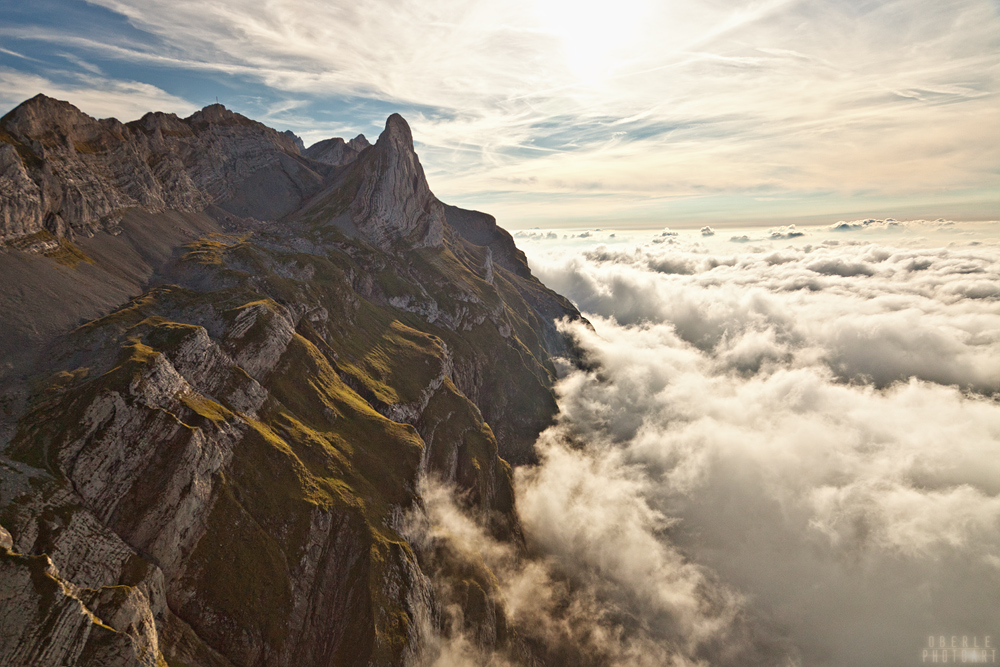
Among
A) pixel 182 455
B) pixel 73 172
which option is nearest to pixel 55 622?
pixel 182 455

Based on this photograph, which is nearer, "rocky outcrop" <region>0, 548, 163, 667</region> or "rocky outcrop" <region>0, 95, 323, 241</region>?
"rocky outcrop" <region>0, 548, 163, 667</region>

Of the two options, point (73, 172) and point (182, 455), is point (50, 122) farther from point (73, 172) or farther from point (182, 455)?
Result: point (182, 455)

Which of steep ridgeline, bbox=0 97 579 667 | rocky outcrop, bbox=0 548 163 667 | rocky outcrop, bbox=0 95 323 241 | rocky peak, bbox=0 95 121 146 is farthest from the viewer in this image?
rocky peak, bbox=0 95 121 146

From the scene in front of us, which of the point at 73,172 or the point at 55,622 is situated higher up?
the point at 73,172

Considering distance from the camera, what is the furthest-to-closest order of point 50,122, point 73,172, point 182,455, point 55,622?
1. point 50,122
2. point 73,172
3. point 182,455
4. point 55,622

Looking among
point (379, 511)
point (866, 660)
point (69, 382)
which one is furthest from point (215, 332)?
point (866, 660)

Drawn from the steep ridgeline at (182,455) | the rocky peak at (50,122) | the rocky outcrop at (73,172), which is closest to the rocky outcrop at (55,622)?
the steep ridgeline at (182,455)

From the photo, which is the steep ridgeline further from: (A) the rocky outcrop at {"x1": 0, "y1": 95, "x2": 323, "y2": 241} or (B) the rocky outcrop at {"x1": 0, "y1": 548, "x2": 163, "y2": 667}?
(A) the rocky outcrop at {"x1": 0, "y1": 95, "x2": 323, "y2": 241}

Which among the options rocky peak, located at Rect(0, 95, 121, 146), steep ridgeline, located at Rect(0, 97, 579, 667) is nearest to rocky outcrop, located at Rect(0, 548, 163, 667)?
steep ridgeline, located at Rect(0, 97, 579, 667)

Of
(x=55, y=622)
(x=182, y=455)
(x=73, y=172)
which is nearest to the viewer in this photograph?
(x=55, y=622)

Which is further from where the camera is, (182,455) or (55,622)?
(182,455)

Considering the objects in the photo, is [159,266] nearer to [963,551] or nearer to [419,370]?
[419,370]
